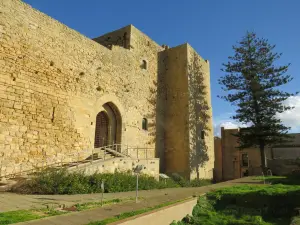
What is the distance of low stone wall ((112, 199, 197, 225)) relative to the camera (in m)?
4.49

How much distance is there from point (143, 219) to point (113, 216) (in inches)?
23.4

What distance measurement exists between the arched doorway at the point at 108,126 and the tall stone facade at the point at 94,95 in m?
0.06

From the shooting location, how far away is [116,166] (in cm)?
1220

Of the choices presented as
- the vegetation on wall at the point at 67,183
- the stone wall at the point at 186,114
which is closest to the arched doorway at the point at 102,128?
the vegetation on wall at the point at 67,183

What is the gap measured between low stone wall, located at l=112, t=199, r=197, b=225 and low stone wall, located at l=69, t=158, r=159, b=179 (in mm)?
5124

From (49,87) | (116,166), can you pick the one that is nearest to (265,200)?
(116,166)

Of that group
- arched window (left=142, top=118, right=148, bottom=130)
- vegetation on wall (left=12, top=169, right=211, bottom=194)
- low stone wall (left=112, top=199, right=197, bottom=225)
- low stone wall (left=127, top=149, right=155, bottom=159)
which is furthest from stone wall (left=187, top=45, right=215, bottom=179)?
low stone wall (left=112, top=199, right=197, bottom=225)

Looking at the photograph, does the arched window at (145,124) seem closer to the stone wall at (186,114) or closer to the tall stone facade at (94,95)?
the tall stone facade at (94,95)

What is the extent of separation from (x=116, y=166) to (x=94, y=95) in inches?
185

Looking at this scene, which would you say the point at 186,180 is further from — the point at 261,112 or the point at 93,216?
the point at 93,216

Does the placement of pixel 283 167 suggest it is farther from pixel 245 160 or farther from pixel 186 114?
pixel 186 114

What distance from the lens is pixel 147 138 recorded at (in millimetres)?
18453

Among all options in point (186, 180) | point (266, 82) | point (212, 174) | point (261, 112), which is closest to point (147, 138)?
point (186, 180)

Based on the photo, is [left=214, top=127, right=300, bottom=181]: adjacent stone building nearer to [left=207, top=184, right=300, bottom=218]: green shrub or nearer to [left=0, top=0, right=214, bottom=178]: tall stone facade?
[left=0, top=0, right=214, bottom=178]: tall stone facade
